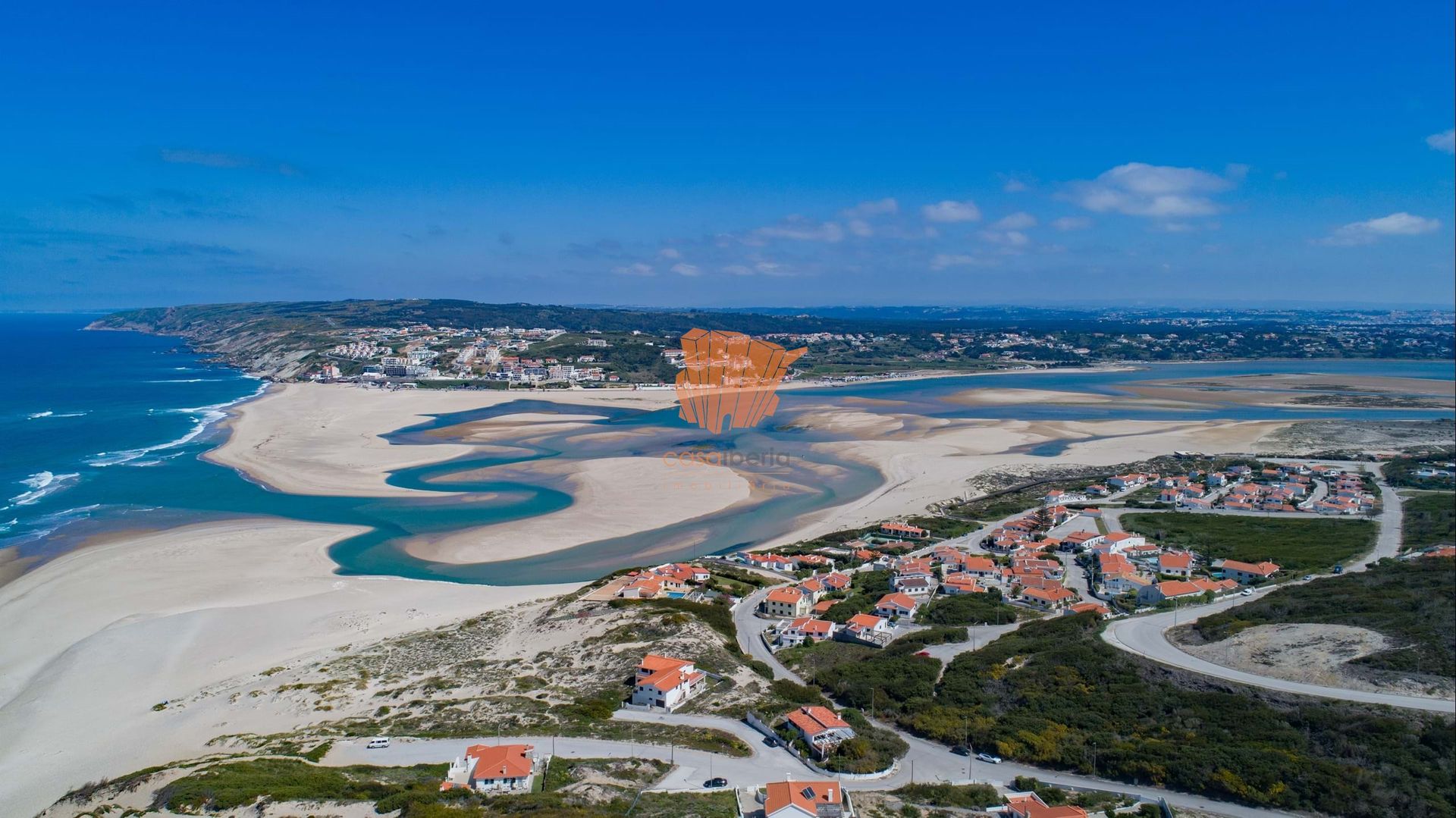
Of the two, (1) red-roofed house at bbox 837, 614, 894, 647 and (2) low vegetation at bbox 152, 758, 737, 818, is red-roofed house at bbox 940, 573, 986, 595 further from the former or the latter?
(2) low vegetation at bbox 152, 758, 737, 818

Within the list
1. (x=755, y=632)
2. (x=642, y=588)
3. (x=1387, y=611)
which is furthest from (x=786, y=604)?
(x=1387, y=611)

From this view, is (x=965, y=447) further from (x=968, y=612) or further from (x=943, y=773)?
(x=943, y=773)

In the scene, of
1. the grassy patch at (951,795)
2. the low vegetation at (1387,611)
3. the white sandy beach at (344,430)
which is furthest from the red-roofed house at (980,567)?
the white sandy beach at (344,430)

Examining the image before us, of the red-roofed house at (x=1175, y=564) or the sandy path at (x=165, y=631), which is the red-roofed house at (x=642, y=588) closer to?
the sandy path at (x=165, y=631)

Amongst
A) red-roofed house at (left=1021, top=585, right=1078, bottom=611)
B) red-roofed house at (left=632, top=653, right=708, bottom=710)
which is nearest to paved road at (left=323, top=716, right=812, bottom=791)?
red-roofed house at (left=632, top=653, right=708, bottom=710)

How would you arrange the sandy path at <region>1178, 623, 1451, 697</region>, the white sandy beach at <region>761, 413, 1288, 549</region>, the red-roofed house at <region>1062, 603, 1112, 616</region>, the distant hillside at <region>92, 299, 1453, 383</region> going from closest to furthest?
the sandy path at <region>1178, 623, 1451, 697</region> → the red-roofed house at <region>1062, 603, 1112, 616</region> → the white sandy beach at <region>761, 413, 1288, 549</region> → the distant hillside at <region>92, 299, 1453, 383</region>
